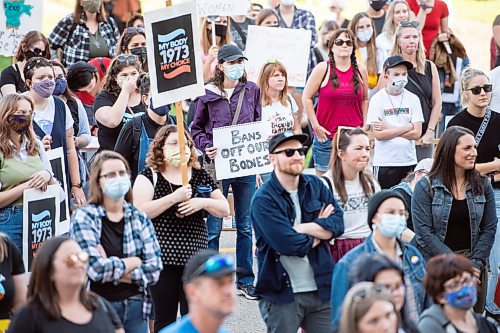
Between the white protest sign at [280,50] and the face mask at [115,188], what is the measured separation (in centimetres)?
683

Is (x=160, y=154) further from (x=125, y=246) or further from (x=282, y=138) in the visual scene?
(x=125, y=246)

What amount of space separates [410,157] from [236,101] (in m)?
1.97

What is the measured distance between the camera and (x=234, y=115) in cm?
1156

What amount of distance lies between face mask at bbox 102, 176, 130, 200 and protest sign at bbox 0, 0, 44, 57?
5.34 meters

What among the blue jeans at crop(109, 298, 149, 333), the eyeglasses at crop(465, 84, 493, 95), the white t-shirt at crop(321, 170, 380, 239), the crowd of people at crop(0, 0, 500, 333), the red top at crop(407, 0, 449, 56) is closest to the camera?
the crowd of people at crop(0, 0, 500, 333)

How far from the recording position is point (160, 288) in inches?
356

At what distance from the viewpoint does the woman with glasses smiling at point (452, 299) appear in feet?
24.3

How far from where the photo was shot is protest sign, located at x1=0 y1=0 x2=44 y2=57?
12906mm

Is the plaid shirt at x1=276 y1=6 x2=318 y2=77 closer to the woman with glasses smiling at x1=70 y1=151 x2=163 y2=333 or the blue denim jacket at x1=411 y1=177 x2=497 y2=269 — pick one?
the blue denim jacket at x1=411 y1=177 x2=497 y2=269

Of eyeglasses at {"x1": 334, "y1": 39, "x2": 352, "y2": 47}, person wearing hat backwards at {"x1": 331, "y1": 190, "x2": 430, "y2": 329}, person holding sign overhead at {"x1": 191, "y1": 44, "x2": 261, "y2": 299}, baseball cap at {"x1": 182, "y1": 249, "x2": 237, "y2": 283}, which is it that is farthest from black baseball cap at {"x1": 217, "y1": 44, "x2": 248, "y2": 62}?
baseball cap at {"x1": 182, "y1": 249, "x2": 237, "y2": 283}

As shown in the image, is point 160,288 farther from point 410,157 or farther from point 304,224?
point 410,157

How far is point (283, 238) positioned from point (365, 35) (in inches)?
270

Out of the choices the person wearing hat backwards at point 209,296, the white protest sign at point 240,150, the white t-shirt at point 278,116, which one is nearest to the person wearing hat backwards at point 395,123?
the white t-shirt at point 278,116

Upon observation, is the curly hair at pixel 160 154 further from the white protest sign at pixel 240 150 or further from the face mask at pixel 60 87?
the face mask at pixel 60 87
